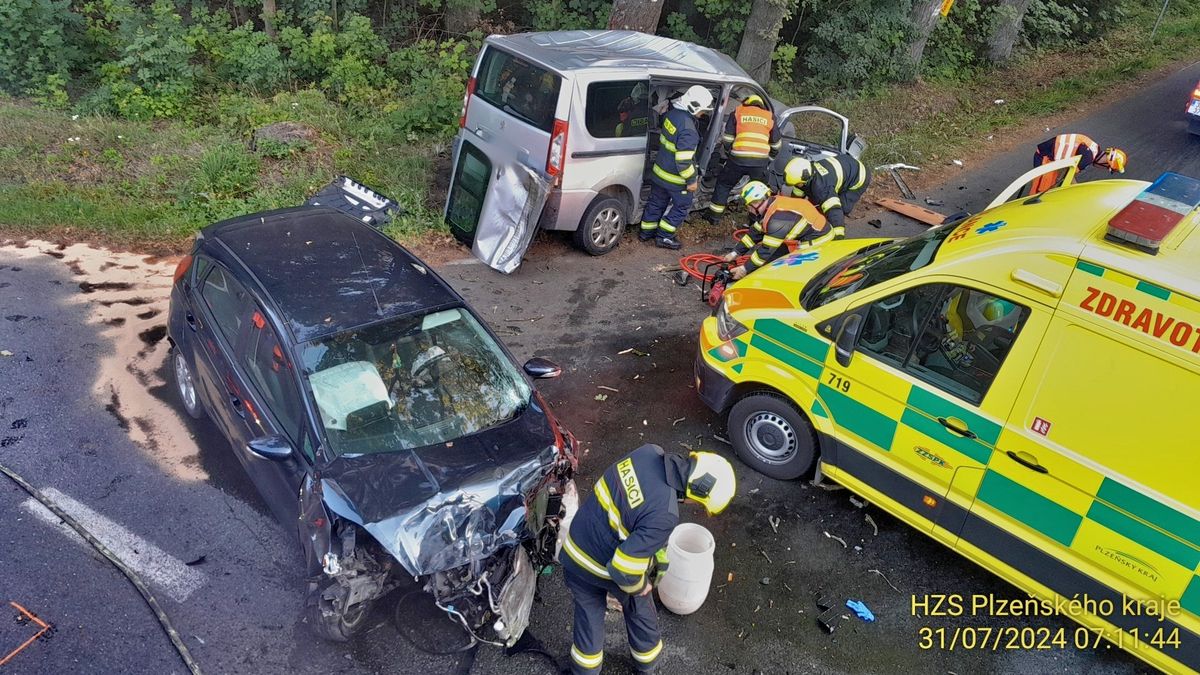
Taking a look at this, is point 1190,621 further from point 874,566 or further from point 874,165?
point 874,165

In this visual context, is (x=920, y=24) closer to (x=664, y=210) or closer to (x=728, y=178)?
(x=728, y=178)

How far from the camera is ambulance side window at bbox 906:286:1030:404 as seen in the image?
4.15m

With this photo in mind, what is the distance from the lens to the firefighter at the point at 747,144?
8.09 metres

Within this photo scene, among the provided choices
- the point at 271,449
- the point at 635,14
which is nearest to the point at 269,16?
the point at 635,14

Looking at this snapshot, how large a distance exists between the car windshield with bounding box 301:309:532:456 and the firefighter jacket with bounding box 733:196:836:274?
2.81 m

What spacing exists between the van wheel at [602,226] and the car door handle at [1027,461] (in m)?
4.65

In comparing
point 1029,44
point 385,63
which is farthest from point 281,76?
point 1029,44

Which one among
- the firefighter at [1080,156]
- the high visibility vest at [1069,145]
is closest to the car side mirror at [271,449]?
the firefighter at [1080,156]

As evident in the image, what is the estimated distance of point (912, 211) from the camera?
9594 mm

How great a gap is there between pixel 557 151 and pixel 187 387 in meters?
3.60

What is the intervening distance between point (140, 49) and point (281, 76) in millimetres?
1685

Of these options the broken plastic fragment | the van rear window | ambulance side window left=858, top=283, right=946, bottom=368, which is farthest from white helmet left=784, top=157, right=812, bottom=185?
the broken plastic fragment

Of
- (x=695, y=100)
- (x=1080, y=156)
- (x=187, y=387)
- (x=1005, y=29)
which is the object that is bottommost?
(x=187, y=387)

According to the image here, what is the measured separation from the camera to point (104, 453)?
16.6 ft
